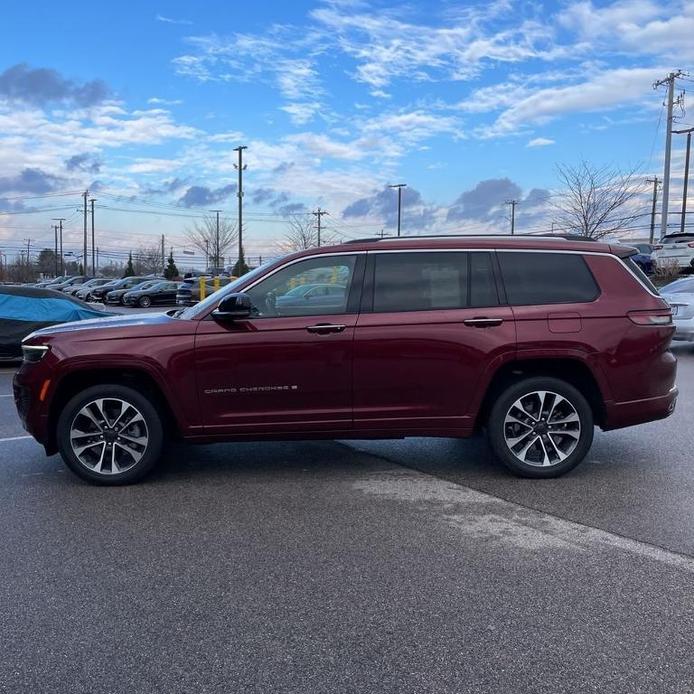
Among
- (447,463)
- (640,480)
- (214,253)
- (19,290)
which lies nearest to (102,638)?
(447,463)

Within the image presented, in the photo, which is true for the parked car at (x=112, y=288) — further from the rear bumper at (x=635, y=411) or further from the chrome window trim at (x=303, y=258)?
the rear bumper at (x=635, y=411)

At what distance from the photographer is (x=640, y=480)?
215 inches

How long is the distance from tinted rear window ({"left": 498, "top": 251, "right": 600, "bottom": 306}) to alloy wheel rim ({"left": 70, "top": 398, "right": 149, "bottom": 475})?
309 centimetres

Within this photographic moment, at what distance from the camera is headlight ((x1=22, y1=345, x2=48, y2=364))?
5.34 m

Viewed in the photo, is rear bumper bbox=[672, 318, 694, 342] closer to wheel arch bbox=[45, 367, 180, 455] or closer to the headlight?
wheel arch bbox=[45, 367, 180, 455]

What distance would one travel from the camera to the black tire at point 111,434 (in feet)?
17.4

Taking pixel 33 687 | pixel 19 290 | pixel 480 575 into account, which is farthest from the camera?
pixel 19 290

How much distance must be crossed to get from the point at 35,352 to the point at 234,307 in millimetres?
1636

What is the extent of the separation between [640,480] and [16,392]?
500cm

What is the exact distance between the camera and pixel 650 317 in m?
5.48

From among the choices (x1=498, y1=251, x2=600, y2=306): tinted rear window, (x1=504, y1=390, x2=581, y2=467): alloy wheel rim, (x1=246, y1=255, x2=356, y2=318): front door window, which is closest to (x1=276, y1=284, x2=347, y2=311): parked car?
(x1=246, y1=255, x2=356, y2=318): front door window

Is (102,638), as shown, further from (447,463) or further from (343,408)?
(447,463)

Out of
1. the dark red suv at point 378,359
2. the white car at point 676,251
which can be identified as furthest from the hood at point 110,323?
the white car at point 676,251

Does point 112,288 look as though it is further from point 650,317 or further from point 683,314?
point 650,317
